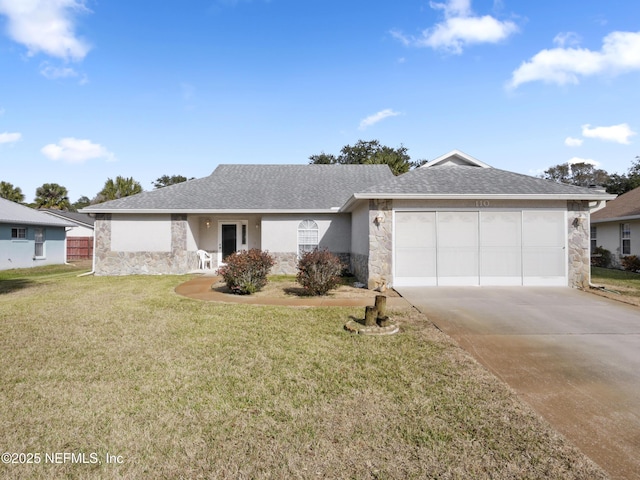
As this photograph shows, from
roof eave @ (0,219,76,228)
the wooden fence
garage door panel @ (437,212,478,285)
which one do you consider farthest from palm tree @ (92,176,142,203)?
garage door panel @ (437,212,478,285)

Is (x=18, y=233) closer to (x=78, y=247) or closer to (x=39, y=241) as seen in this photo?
(x=39, y=241)

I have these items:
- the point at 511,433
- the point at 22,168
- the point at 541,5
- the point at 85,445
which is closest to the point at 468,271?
the point at 511,433

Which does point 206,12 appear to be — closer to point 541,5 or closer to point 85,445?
point 541,5

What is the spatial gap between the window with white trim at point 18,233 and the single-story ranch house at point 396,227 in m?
8.21

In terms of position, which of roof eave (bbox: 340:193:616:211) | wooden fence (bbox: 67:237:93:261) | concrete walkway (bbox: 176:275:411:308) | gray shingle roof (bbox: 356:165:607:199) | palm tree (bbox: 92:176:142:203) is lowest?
concrete walkway (bbox: 176:275:411:308)

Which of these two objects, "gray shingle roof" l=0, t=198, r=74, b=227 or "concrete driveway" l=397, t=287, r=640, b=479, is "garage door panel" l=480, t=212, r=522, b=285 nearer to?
"concrete driveway" l=397, t=287, r=640, b=479

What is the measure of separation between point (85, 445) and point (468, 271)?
10521mm

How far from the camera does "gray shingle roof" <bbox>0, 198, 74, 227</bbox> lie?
17828 millimetres

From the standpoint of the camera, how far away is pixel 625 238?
17719mm

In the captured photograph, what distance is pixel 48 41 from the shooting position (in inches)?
495

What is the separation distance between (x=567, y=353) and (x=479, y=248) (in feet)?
20.1

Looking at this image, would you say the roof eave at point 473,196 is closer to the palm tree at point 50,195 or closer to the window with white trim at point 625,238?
the window with white trim at point 625,238

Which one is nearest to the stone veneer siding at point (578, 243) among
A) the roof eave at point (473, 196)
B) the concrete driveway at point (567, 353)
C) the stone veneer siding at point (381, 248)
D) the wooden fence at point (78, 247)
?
the roof eave at point (473, 196)

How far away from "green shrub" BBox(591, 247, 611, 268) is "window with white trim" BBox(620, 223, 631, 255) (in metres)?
0.92
